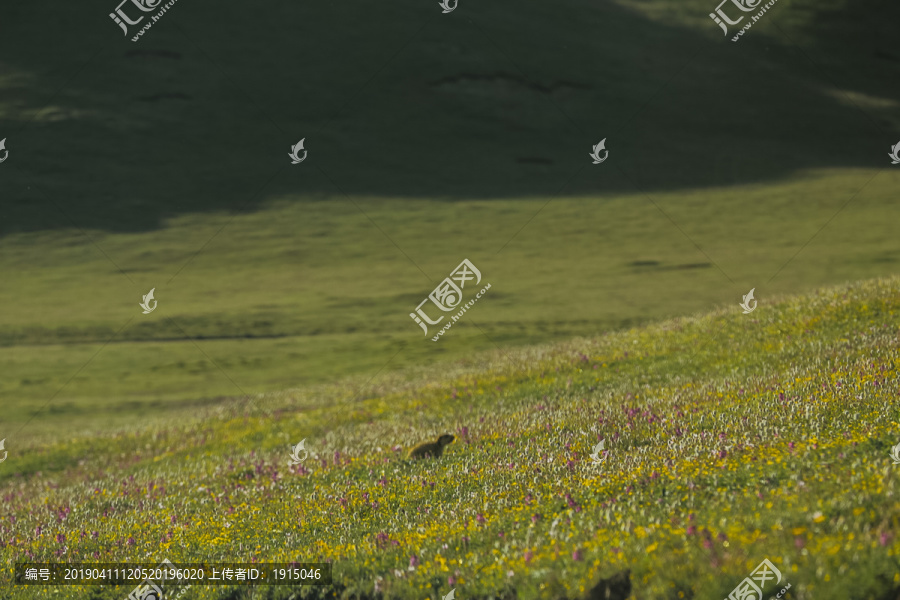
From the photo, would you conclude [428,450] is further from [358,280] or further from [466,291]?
[358,280]

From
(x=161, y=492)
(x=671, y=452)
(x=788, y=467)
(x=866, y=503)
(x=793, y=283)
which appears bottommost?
(x=793, y=283)

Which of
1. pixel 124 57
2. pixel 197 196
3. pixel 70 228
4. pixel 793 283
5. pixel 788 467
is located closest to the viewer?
pixel 788 467

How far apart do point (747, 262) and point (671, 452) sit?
72.4m

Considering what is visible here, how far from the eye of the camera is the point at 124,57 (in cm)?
14775

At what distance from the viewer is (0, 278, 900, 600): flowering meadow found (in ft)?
21.6

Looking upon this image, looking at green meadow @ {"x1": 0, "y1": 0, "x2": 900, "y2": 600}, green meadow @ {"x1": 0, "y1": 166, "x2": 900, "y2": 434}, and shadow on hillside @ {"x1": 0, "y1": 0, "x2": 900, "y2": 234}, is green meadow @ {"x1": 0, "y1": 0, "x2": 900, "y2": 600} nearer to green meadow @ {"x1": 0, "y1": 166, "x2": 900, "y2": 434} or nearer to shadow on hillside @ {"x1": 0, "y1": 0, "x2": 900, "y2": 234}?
green meadow @ {"x1": 0, "y1": 166, "x2": 900, "y2": 434}

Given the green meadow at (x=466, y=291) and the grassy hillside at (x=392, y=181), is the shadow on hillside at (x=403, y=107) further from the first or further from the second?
the green meadow at (x=466, y=291)

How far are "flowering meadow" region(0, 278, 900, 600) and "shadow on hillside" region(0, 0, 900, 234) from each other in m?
104

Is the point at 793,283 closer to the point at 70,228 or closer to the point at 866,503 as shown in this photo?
the point at 866,503

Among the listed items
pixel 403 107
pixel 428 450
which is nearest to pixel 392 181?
pixel 403 107

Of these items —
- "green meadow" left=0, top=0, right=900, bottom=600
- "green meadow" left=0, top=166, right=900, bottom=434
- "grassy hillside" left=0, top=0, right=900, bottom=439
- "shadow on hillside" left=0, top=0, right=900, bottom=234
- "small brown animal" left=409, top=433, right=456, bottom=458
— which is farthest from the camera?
"shadow on hillside" left=0, top=0, right=900, bottom=234

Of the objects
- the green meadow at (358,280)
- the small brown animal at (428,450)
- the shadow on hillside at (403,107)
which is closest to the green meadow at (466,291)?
the small brown animal at (428,450)

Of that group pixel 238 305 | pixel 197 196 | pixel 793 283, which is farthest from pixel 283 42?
pixel 793 283

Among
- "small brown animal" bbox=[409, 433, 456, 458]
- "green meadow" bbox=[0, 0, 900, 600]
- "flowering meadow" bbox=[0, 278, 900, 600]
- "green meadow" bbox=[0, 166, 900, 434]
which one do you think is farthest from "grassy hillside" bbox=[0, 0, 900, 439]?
"small brown animal" bbox=[409, 433, 456, 458]
